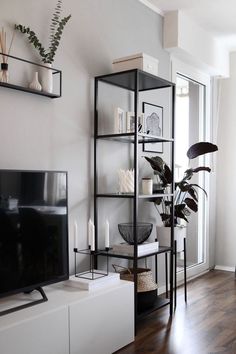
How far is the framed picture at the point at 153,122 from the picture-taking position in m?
3.60

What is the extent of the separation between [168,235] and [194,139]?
170 centimetres

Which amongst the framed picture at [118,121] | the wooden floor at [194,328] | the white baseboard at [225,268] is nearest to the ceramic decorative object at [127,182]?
the framed picture at [118,121]

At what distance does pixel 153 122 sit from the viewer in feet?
12.1

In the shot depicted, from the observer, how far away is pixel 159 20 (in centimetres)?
380

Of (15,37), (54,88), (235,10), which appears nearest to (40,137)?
(54,88)

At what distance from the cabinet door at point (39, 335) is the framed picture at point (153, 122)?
1.87 m

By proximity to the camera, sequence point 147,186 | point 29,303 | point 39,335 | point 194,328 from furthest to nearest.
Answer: point 147,186, point 194,328, point 29,303, point 39,335

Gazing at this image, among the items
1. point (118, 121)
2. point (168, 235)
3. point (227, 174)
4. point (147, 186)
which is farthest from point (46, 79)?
point (227, 174)

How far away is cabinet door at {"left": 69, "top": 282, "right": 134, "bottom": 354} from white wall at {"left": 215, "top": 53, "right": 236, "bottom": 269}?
8.51ft

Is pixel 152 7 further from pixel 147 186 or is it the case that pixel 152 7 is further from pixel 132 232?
pixel 132 232

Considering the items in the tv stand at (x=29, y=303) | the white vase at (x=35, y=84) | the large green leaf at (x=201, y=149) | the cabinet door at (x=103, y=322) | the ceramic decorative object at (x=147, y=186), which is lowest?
the cabinet door at (x=103, y=322)

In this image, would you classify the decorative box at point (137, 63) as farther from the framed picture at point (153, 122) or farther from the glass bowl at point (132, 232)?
the glass bowl at point (132, 232)

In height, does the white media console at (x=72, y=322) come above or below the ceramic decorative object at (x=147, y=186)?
below

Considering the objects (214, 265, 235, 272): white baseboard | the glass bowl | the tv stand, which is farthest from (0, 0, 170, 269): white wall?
(214, 265, 235, 272): white baseboard
